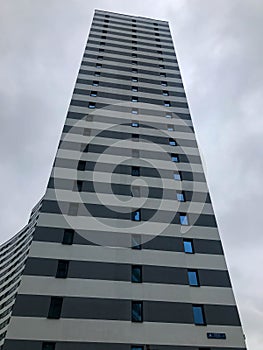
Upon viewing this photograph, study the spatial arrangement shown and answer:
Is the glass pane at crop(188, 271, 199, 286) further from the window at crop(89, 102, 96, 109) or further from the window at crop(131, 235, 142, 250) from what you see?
the window at crop(89, 102, 96, 109)

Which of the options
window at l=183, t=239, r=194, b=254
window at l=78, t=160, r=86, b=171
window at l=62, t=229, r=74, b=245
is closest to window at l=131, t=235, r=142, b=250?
window at l=183, t=239, r=194, b=254

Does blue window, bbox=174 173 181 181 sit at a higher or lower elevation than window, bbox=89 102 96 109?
lower

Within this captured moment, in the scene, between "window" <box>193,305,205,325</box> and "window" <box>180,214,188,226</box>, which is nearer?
"window" <box>193,305,205,325</box>

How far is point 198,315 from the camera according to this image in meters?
16.5

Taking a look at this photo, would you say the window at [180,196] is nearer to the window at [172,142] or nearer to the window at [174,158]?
the window at [174,158]

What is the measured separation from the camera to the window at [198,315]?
1622cm

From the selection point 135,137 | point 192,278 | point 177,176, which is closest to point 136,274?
point 192,278

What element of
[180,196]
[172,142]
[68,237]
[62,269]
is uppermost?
[172,142]

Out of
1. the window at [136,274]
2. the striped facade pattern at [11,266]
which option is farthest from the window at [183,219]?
the striped facade pattern at [11,266]

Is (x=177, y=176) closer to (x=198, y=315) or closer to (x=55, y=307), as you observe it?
(x=198, y=315)

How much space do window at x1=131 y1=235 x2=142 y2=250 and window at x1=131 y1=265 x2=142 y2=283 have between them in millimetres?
1295

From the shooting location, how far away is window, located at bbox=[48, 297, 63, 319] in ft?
50.3

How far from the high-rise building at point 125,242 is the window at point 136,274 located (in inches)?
2.5

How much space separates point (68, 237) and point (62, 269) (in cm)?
223
